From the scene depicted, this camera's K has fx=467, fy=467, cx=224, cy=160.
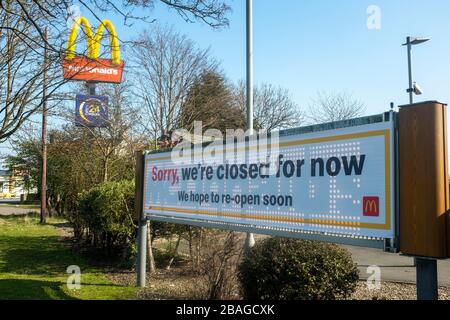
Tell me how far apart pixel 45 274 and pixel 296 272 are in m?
6.06

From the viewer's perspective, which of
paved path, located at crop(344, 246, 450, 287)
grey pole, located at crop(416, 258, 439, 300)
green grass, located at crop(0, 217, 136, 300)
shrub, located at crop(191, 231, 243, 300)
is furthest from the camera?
paved path, located at crop(344, 246, 450, 287)

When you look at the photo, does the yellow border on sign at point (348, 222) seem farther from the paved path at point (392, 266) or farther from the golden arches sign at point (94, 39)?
the paved path at point (392, 266)

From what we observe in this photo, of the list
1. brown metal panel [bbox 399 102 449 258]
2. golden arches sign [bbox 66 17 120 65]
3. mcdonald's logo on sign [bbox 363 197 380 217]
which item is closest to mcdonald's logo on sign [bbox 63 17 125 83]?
golden arches sign [bbox 66 17 120 65]

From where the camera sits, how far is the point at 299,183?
208 inches

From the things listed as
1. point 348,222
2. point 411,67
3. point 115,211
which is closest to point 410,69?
point 411,67

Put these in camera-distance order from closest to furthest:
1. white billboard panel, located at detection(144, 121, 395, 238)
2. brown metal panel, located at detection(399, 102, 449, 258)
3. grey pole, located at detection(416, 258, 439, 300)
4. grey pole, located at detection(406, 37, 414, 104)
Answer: brown metal panel, located at detection(399, 102, 449, 258) → grey pole, located at detection(416, 258, 439, 300) → white billboard panel, located at detection(144, 121, 395, 238) → grey pole, located at detection(406, 37, 414, 104)

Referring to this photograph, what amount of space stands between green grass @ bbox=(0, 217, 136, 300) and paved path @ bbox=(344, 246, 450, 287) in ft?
17.8

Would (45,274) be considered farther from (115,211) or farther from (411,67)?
(411,67)

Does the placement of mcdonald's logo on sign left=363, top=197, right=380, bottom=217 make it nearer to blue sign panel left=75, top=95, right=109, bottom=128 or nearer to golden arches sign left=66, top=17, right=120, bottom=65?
golden arches sign left=66, top=17, right=120, bottom=65

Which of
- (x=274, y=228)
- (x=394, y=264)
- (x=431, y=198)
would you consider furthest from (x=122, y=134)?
(x=431, y=198)

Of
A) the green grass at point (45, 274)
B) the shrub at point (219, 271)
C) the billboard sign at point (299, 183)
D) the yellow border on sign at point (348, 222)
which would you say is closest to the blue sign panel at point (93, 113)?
the green grass at point (45, 274)

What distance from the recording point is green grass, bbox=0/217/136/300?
26.2ft
